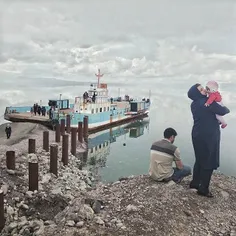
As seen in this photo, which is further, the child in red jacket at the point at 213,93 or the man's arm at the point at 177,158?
the man's arm at the point at 177,158

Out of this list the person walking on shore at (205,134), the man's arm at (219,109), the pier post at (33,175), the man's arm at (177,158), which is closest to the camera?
the man's arm at (219,109)

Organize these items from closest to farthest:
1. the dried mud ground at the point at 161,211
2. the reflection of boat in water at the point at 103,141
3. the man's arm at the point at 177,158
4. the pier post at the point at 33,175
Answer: the dried mud ground at the point at 161,211 < the man's arm at the point at 177,158 < the pier post at the point at 33,175 < the reflection of boat in water at the point at 103,141

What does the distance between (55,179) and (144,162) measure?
8688 millimetres

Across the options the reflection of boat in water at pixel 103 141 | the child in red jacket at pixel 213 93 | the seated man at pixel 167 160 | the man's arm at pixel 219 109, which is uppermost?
the child in red jacket at pixel 213 93

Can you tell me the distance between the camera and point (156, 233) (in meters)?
5.82

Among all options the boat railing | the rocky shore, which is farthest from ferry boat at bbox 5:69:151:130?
the rocky shore

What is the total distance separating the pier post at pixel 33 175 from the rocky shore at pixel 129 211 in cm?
21

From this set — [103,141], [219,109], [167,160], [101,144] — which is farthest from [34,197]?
[103,141]

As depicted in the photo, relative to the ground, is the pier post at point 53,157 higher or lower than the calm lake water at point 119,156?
higher

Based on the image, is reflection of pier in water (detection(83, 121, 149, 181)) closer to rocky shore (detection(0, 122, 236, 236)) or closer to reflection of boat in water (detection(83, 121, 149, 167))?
reflection of boat in water (detection(83, 121, 149, 167))

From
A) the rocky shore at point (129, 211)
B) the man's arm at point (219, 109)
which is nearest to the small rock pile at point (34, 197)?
the rocky shore at point (129, 211)

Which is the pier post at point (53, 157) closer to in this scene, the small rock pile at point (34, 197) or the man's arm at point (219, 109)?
the small rock pile at point (34, 197)

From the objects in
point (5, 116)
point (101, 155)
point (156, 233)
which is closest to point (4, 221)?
point (156, 233)

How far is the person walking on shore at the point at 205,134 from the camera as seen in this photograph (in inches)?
282
